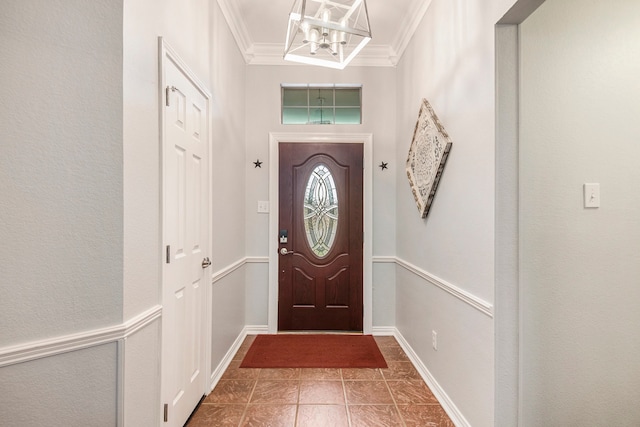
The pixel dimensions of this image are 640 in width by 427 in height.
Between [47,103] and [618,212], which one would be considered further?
[618,212]

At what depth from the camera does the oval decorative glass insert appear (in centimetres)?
340

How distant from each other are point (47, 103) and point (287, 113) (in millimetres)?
2495

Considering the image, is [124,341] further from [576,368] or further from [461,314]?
[576,368]

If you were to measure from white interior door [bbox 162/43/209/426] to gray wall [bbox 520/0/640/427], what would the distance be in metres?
1.68

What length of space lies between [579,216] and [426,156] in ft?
3.37

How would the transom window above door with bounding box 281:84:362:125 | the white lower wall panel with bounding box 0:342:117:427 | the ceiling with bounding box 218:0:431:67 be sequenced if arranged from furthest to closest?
the transom window above door with bounding box 281:84:362:125
the ceiling with bounding box 218:0:431:67
the white lower wall panel with bounding box 0:342:117:427

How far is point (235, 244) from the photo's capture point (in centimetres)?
296

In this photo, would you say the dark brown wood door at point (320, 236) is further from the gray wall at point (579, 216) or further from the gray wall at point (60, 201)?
the gray wall at point (60, 201)

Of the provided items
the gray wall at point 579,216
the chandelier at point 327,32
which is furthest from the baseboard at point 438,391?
the chandelier at point 327,32

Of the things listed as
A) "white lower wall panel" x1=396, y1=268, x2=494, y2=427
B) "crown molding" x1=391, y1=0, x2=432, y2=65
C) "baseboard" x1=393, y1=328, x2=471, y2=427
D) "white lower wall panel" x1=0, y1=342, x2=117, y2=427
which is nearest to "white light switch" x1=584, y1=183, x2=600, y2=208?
"white lower wall panel" x1=396, y1=268, x2=494, y2=427

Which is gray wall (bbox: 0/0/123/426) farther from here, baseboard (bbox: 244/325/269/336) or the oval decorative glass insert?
the oval decorative glass insert

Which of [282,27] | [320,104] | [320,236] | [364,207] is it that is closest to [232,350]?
[320,236]

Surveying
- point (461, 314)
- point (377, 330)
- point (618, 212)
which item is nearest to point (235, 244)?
point (377, 330)

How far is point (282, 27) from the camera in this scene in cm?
298
